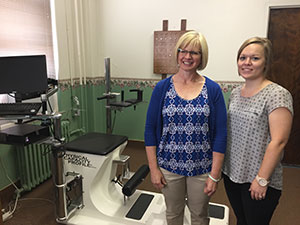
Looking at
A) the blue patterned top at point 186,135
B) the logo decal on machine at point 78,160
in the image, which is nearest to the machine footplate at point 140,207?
the logo decal on machine at point 78,160

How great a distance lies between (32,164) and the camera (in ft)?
7.80

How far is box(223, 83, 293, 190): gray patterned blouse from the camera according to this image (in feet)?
3.60

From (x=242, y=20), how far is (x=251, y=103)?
7.25 feet

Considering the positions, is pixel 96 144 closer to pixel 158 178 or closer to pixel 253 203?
pixel 158 178

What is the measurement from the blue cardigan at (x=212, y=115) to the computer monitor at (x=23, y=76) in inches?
44.6

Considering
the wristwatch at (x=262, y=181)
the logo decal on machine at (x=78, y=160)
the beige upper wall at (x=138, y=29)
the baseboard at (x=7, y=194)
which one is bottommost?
the baseboard at (x=7, y=194)

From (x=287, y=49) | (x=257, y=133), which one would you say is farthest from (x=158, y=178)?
(x=287, y=49)

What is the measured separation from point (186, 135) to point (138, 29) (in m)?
2.51

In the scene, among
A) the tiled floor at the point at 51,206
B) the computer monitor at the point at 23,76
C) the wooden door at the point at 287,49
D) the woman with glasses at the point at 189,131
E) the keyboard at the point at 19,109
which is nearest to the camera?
the woman with glasses at the point at 189,131

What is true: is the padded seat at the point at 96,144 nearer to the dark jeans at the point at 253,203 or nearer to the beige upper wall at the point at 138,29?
the dark jeans at the point at 253,203

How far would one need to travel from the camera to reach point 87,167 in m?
1.91

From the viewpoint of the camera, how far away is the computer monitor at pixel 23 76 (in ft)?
6.06

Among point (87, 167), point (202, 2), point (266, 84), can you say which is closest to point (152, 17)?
point (202, 2)

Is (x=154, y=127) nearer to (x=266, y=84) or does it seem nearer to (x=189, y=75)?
(x=189, y=75)
